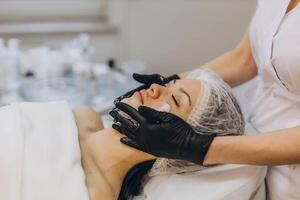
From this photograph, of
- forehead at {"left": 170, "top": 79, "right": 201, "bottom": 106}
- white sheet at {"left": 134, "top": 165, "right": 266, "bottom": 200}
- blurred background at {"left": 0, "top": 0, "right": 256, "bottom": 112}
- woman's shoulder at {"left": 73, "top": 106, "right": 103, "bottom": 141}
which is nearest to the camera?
white sheet at {"left": 134, "top": 165, "right": 266, "bottom": 200}

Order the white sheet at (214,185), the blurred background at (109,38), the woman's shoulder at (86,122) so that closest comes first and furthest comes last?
the white sheet at (214,185)
the woman's shoulder at (86,122)
the blurred background at (109,38)

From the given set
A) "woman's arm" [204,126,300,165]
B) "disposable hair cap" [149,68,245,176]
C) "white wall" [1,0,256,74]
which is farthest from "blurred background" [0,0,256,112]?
"woman's arm" [204,126,300,165]

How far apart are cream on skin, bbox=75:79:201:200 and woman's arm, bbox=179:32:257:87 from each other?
21cm

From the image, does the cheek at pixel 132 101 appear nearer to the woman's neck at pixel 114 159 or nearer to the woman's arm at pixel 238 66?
the woman's neck at pixel 114 159

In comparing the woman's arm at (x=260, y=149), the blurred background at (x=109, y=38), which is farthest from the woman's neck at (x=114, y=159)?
the blurred background at (x=109, y=38)

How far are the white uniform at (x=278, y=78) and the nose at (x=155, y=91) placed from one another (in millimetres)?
303

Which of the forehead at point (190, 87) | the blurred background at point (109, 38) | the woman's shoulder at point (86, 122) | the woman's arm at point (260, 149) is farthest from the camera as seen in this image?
the blurred background at point (109, 38)

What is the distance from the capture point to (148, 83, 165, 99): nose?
1154 millimetres

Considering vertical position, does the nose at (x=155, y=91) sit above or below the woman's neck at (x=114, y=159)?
above

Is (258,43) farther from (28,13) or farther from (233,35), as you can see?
(28,13)

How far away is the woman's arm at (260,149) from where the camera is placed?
36.5 inches

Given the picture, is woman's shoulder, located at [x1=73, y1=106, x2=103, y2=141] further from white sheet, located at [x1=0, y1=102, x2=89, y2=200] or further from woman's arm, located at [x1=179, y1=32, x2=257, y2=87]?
woman's arm, located at [x1=179, y1=32, x2=257, y2=87]

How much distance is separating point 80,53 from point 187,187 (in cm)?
117

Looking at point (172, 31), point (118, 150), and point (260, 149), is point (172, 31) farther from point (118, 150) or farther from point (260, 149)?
point (260, 149)
